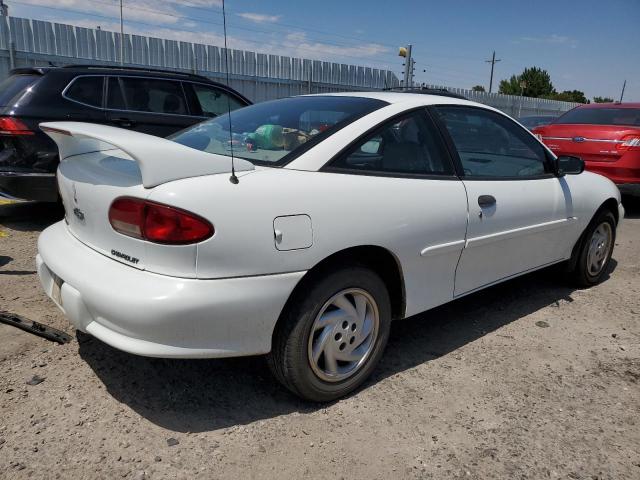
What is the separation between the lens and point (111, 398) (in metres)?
2.56

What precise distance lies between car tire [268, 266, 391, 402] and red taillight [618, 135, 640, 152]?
572 cm

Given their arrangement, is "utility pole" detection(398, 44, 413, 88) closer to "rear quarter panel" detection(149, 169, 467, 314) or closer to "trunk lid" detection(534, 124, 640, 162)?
"trunk lid" detection(534, 124, 640, 162)

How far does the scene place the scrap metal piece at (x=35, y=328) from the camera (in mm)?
3045

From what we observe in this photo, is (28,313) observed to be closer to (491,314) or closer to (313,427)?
(313,427)

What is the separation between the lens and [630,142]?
692 centimetres

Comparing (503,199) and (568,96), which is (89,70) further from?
(568,96)

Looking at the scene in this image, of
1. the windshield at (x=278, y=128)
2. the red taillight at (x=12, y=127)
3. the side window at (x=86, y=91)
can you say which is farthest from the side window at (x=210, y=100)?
the windshield at (x=278, y=128)

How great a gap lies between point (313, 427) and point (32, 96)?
4.53m

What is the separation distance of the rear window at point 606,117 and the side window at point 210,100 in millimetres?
4964

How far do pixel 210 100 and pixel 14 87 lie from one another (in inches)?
84.0

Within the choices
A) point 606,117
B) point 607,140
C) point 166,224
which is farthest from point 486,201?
point 606,117

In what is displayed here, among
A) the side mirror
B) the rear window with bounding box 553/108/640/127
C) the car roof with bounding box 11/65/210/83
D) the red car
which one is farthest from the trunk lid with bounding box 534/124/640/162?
the car roof with bounding box 11/65/210/83

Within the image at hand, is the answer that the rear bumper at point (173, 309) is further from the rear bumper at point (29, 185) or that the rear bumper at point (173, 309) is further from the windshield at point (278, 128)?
the rear bumper at point (29, 185)

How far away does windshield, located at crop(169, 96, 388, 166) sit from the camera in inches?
103
